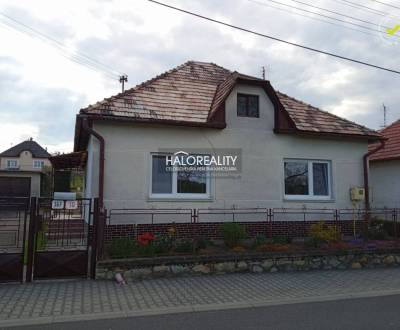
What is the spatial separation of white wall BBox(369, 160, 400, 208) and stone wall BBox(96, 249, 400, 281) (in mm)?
5994

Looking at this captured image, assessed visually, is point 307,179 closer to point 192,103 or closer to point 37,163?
point 192,103

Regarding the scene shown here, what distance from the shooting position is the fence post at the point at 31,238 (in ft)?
24.3

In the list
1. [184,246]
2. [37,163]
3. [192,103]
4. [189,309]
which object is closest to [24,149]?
[37,163]

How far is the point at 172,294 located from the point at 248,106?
22.8 feet

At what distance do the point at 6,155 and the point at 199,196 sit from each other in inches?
2428

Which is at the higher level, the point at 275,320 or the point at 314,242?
the point at 314,242

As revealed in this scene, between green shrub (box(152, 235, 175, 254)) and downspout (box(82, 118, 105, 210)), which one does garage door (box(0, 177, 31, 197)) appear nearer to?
downspout (box(82, 118, 105, 210))

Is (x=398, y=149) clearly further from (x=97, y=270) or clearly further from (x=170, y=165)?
(x=97, y=270)

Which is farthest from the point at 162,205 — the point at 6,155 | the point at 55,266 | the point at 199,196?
the point at 6,155

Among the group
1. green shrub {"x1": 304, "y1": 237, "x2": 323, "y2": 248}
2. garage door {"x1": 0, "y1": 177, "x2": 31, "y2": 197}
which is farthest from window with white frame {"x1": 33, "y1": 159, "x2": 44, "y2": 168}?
green shrub {"x1": 304, "y1": 237, "x2": 323, "y2": 248}

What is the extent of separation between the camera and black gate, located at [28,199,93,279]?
24.7 feet

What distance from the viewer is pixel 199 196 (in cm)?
1110

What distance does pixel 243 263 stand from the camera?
28.3 feet

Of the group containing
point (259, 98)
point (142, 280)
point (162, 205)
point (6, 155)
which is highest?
point (6, 155)
